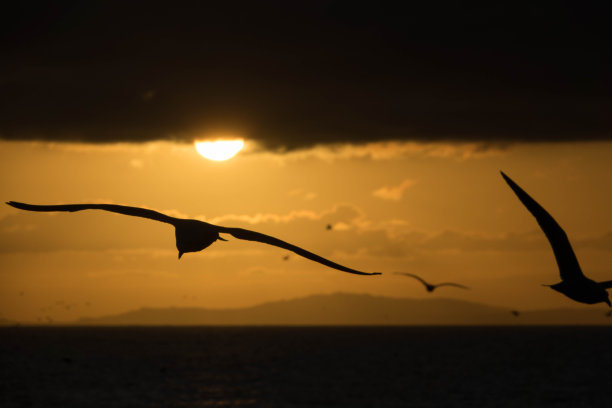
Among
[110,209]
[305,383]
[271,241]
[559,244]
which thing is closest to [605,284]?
[559,244]

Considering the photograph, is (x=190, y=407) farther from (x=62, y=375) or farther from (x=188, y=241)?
(x=188, y=241)

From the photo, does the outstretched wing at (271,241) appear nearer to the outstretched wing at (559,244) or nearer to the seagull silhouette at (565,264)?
the seagull silhouette at (565,264)

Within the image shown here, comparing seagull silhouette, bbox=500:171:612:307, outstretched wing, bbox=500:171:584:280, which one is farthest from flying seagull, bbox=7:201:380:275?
outstretched wing, bbox=500:171:584:280

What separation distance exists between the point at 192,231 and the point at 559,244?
396 centimetres

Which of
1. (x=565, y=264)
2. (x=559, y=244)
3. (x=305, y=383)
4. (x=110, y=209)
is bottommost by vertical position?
(x=565, y=264)

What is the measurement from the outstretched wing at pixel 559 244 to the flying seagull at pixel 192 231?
2271 millimetres

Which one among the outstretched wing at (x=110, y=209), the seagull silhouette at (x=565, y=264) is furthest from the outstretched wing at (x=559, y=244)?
the outstretched wing at (x=110, y=209)

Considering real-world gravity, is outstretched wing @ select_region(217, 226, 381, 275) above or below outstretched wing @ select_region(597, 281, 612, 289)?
above

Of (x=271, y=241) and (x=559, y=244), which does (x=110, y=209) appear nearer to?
(x=271, y=241)

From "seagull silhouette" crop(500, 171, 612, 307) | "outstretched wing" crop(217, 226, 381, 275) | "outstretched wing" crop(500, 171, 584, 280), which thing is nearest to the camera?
"outstretched wing" crop(217, 226, 381, 275)

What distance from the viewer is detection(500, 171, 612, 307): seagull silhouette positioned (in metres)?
9.34

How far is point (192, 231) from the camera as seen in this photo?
35.4ft

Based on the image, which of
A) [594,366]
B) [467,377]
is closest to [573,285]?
[467,377]

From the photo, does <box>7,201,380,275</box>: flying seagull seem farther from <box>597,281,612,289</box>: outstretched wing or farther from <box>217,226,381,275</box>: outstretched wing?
<box>597,281,612,289</box>: outstretched wing
